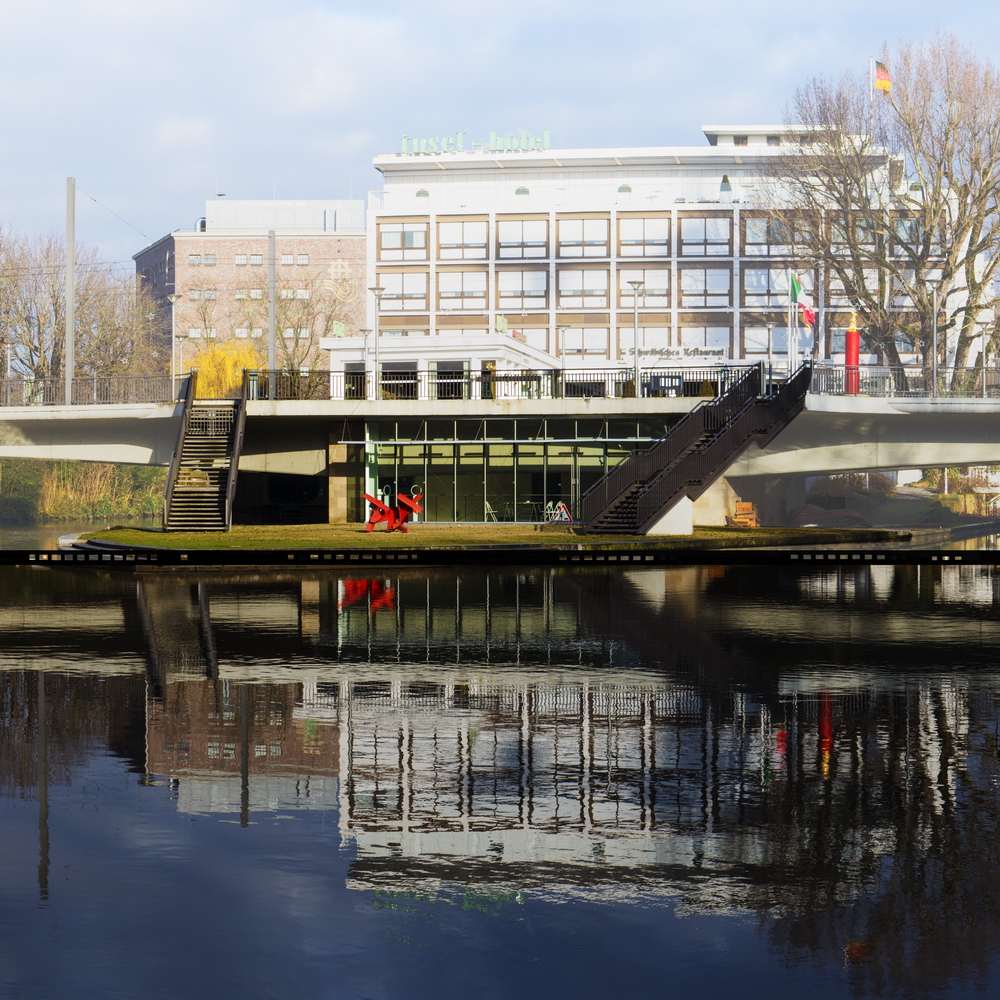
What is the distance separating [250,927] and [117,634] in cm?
1286

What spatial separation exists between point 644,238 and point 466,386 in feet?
183

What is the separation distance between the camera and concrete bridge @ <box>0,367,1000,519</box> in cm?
5125

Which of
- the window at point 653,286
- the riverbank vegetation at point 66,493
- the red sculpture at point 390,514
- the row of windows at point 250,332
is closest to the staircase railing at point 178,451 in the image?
the red sculpture at point 390,514

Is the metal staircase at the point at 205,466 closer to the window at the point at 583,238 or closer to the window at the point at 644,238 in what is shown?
the window at the point at 583,238

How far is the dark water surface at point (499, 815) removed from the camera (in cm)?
654

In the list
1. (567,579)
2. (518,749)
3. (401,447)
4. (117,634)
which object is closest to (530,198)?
(401,447)

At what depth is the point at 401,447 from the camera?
5466cm

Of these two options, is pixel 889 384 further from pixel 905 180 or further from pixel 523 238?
pixel 523 238

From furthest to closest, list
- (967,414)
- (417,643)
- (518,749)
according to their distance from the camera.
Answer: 1. (967,414)
2. (417,643)
3. (518,749)

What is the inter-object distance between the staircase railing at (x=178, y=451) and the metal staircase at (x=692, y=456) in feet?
46.3

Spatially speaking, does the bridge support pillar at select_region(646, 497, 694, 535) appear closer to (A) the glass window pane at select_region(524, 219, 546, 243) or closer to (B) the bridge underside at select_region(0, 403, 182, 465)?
(B) the bridge underside at select_region(0, 403, 182, 465)

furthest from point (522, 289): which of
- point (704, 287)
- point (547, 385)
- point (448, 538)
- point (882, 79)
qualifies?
point (448, 538)

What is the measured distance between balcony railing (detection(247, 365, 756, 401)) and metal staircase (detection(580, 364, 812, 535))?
530 cm

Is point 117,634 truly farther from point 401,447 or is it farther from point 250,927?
point 401,447
